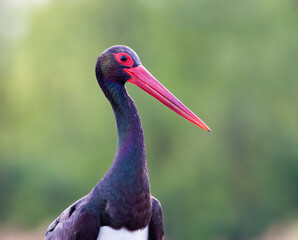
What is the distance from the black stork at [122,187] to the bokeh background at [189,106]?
9649 mm

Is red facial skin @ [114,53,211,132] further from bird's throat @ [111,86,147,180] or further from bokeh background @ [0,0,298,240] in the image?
bokeh background @ [0,0,298,240]

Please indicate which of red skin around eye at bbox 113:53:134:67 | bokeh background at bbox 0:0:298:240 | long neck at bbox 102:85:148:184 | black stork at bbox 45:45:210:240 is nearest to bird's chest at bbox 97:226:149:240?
black stork at bbox 45:45:210:240

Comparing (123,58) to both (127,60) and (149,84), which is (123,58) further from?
Answer: (149,84)

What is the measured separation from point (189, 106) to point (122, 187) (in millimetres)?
10583

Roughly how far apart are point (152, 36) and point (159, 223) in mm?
11149

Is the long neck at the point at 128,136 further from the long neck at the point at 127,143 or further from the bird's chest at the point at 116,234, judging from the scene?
the bird's chest at the point at 116,234

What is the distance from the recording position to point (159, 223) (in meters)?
4.12


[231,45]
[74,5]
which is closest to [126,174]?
[231,45]

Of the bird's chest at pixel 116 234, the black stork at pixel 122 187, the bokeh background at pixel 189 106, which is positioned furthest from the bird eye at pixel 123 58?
the bokeh background at pixel 189 106

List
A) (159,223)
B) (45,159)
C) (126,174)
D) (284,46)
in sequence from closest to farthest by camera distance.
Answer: (126,174) → (159,223) → (284,46) → (45,159)

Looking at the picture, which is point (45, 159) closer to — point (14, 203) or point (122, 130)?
point (14, 203)

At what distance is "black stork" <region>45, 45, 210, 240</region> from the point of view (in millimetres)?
3816

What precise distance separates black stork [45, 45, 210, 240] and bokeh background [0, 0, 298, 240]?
965 cm

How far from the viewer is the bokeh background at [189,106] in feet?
47.1
